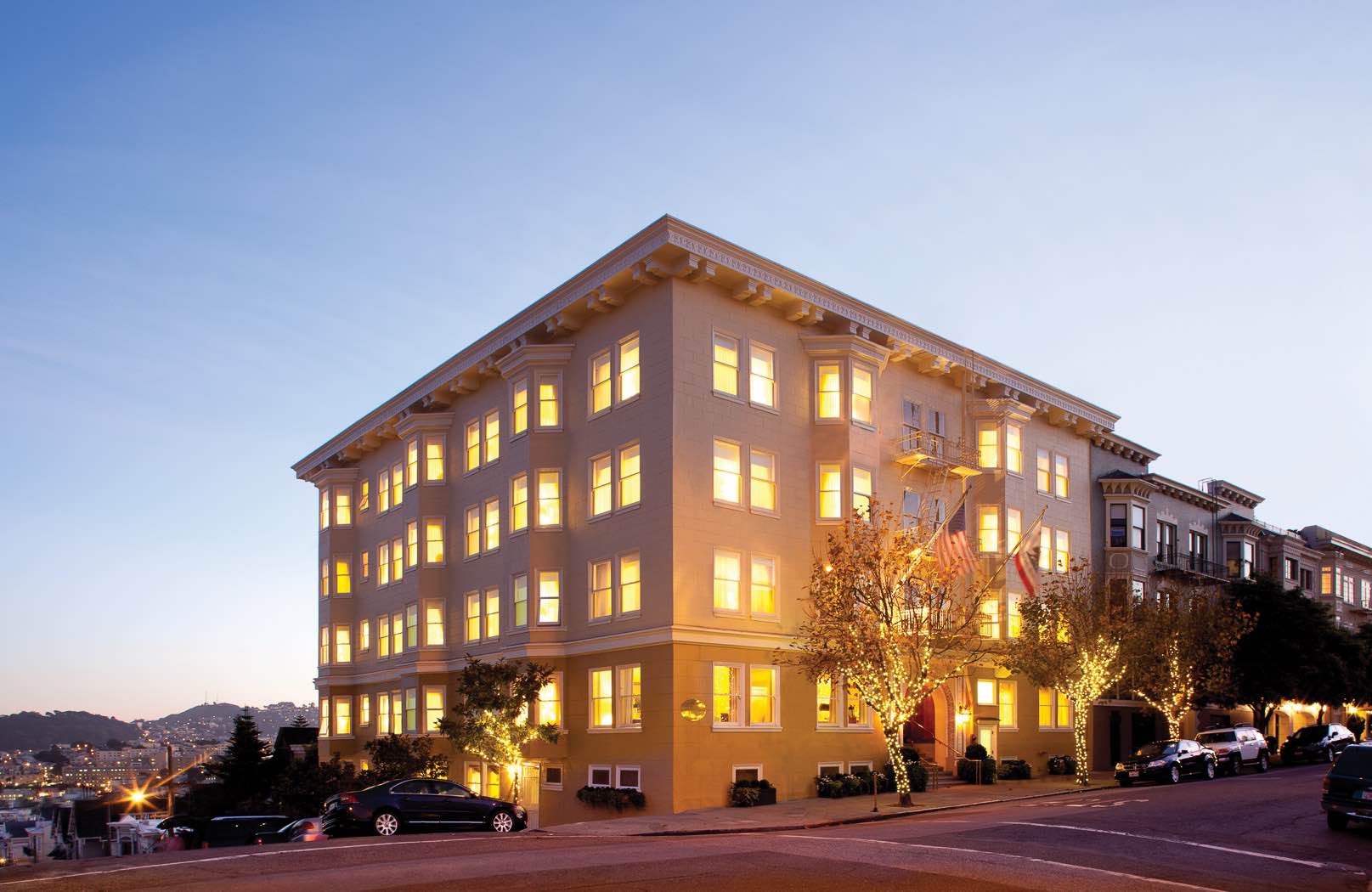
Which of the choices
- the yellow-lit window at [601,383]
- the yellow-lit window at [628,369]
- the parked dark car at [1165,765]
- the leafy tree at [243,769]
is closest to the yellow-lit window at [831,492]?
the yellow-lit window at [628,369]

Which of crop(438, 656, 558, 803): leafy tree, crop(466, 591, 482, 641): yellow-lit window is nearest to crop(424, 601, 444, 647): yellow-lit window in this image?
crop(466, 591, 482, 641): yellow-lit window

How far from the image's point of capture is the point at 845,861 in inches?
696

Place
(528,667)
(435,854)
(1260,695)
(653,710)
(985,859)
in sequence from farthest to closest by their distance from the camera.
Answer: (1260,695) < (528,667) < (653,710) < (435,854) < (985,859)

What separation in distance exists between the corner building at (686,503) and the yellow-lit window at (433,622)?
0.11 metres

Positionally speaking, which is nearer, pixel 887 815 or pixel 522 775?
pixel 887 815

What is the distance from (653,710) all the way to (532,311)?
47.2ft

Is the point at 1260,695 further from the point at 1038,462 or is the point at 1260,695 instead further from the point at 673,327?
the point at 673,327

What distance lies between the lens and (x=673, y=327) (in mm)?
33344

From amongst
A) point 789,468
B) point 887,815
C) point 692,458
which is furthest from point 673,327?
point 887,815

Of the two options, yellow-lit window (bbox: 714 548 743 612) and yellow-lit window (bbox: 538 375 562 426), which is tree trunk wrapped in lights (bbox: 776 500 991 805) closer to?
yellow-lit window (bbox: 714 548 743 612)

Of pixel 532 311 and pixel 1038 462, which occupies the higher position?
pixel 532 311

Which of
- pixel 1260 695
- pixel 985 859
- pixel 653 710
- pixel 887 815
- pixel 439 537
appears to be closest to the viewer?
pixel 985 859

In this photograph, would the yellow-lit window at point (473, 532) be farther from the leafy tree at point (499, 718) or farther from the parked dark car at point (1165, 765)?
the parked dark car at point (1165, 765)

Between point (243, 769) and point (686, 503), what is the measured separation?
36.7m
